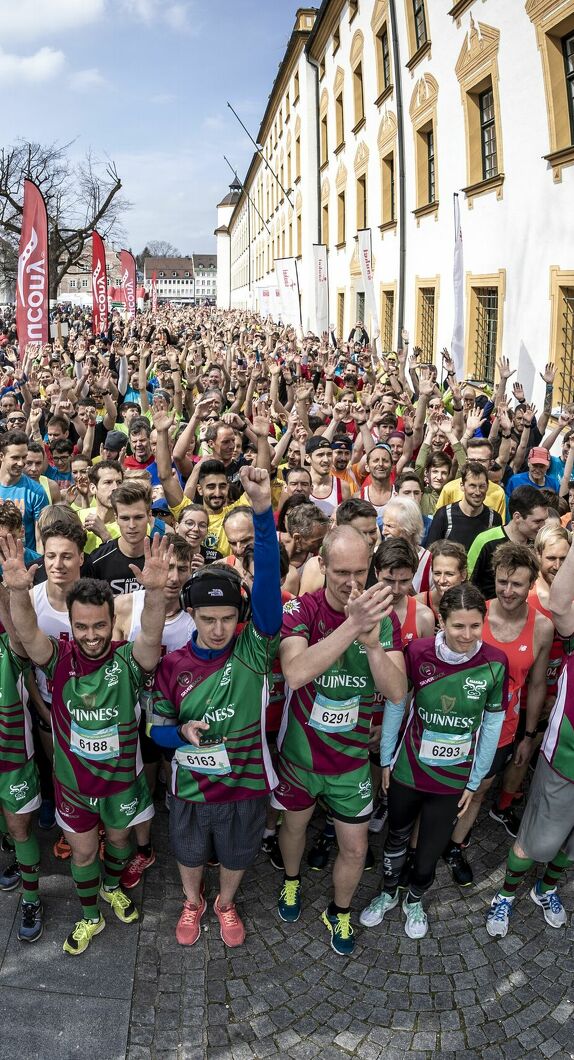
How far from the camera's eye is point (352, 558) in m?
3.02

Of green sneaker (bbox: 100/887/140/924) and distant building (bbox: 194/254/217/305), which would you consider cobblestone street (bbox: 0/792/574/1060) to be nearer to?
green sneaker (bbox: 100/887/140/924)

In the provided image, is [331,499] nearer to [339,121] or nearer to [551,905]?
[551,905]

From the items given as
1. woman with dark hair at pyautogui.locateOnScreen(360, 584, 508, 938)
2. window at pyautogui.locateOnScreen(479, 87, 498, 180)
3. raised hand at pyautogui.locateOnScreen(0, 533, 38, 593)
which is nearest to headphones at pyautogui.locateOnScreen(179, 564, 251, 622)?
raised hand at pyautogui.locateOnScreen(0, 533, 38, 593)

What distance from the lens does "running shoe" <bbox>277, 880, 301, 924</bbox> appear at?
11.6 feet

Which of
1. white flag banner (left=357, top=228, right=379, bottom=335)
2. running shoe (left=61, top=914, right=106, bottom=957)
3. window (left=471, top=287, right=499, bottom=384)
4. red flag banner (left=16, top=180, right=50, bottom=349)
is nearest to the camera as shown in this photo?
running shoe (left=61, top=914, right=106, bottom=957)

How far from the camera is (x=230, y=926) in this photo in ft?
11.2

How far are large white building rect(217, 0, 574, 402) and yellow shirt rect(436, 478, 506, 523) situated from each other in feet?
14.3

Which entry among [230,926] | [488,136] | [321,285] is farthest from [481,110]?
[230,926]

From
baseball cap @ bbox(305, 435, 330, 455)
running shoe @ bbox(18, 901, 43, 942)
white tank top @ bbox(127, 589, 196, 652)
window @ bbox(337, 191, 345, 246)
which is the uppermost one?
window @ bbox(337, 191, 345, 246)

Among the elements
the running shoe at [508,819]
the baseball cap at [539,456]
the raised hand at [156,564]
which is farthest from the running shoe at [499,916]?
the baseball cap at [539,456]

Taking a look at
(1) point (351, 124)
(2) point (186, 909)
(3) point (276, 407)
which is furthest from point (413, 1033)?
(1) point (351, 124)

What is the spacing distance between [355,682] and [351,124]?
21.9 m

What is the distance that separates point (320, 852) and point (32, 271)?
10.6 m

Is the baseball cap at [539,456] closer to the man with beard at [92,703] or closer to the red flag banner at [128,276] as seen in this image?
the man with beard at [92,703]
